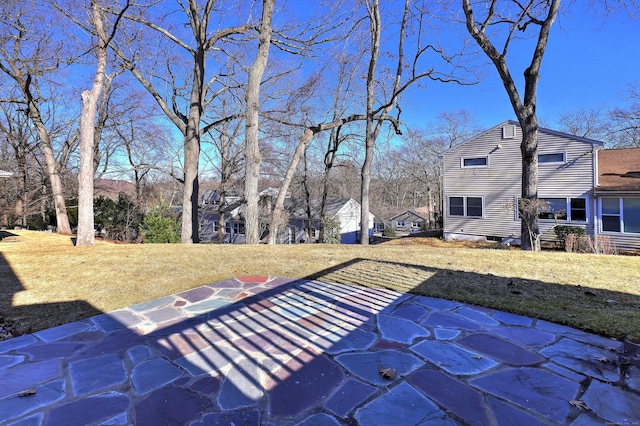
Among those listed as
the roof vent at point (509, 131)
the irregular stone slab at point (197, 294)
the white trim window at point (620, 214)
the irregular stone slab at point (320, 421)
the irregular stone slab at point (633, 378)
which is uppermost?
the roof vent at point (509, 131)

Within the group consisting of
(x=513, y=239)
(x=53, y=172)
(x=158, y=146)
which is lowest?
(x=513, y=239)

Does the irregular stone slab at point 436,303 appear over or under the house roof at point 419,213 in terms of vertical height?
under

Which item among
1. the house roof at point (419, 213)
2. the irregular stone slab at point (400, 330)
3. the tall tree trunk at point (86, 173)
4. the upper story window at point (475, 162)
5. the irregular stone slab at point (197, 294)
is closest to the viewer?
the irregular stone slab at point (400, 330)

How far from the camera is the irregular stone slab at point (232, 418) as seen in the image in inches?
64.8

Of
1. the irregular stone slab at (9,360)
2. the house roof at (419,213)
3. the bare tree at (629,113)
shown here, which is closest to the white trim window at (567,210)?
the bare tree at (629,113)

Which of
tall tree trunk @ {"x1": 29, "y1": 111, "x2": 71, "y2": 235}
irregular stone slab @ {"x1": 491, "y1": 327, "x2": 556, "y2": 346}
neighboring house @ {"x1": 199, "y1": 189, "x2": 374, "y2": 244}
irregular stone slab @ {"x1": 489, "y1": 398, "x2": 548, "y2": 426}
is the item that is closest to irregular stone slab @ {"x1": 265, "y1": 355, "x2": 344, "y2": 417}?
irregular stone slab @ {"x1": 489, "y1": 398, "x2": 548, "y2": 426}

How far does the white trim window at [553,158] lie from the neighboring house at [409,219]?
18644mm

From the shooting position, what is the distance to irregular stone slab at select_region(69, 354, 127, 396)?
6.44ft

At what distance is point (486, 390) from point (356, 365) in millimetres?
764

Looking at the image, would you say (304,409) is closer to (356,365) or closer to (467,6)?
(356,365)

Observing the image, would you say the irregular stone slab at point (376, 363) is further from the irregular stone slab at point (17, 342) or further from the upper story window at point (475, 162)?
the upper story window at point (475, 162)

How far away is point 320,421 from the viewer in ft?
5.42

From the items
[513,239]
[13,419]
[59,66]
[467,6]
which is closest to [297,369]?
[13,419]

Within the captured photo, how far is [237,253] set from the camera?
6.31m
